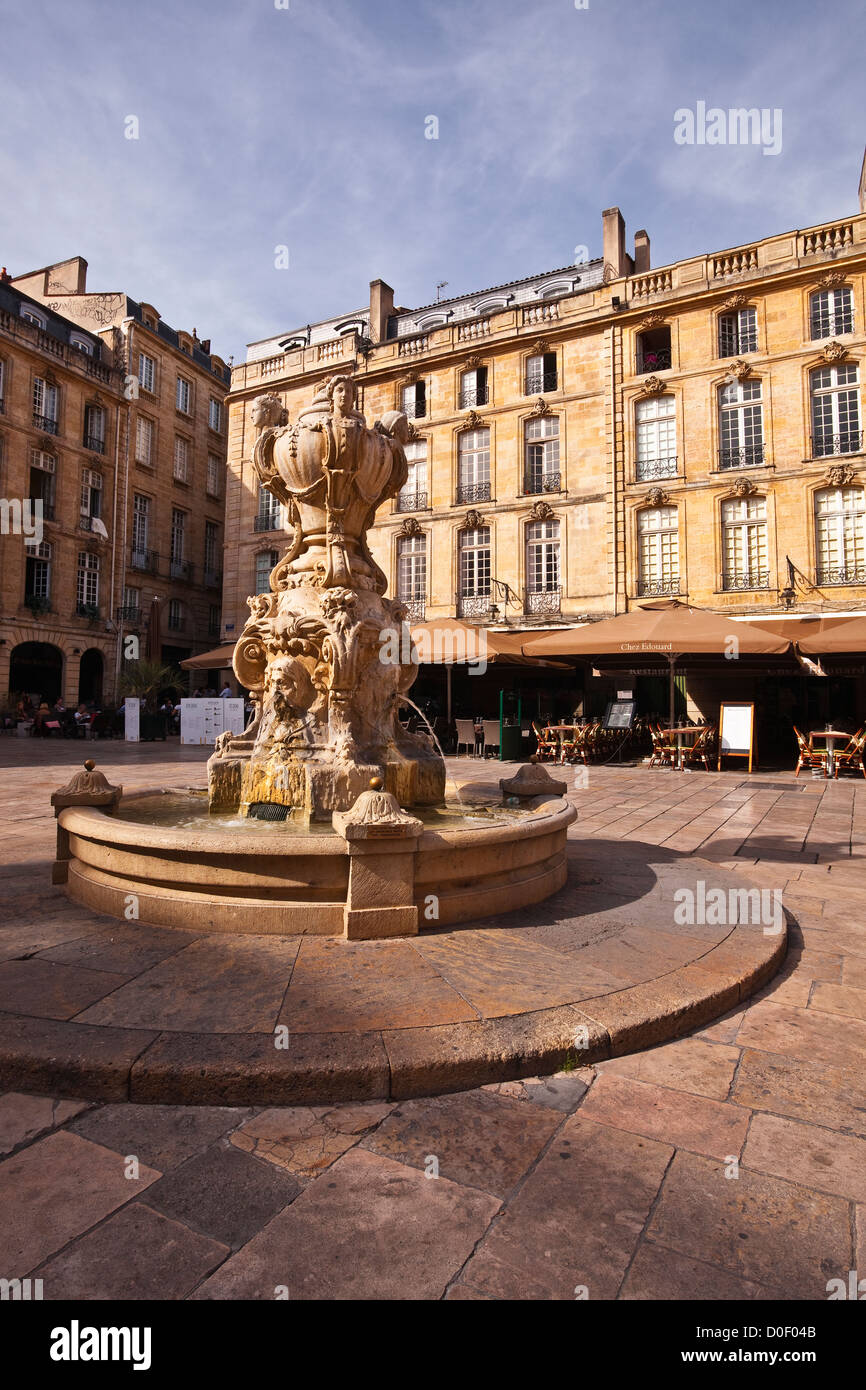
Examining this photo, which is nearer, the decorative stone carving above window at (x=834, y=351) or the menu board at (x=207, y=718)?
the menu board at (x=207, y=718)

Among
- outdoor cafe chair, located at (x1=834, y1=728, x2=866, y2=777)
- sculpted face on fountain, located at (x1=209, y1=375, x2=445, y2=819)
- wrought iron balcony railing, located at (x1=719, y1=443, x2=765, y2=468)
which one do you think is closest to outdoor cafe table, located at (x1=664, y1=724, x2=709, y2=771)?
outdoor cafe chair, located at (x1=834, y1=728, x2=866, y2=777)

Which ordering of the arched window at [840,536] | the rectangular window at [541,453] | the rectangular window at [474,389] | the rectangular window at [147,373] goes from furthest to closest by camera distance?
1. the rectangular window at [147,373]
2. the rectangular window at [474,389]
3. the rectangular window at [541,453]
4. the arched window at [840,536]

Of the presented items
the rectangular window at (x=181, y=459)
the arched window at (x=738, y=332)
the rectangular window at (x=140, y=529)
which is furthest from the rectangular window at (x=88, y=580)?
the arched window at (x=738, y=332)

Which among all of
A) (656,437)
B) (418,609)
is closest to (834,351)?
(656,437)

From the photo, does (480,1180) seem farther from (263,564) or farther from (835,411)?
(263,564)

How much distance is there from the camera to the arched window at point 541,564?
74.8 ft

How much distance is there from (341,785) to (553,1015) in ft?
7.97

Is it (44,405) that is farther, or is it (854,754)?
(44,405)

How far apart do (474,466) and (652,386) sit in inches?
244

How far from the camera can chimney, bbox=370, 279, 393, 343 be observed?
27.5 metres

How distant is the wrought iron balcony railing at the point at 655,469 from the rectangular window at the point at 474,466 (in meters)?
4.91

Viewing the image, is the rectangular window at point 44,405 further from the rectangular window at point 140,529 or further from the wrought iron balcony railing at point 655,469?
the wrought iron balcony railing at point 655,469

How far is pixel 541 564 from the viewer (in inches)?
909
